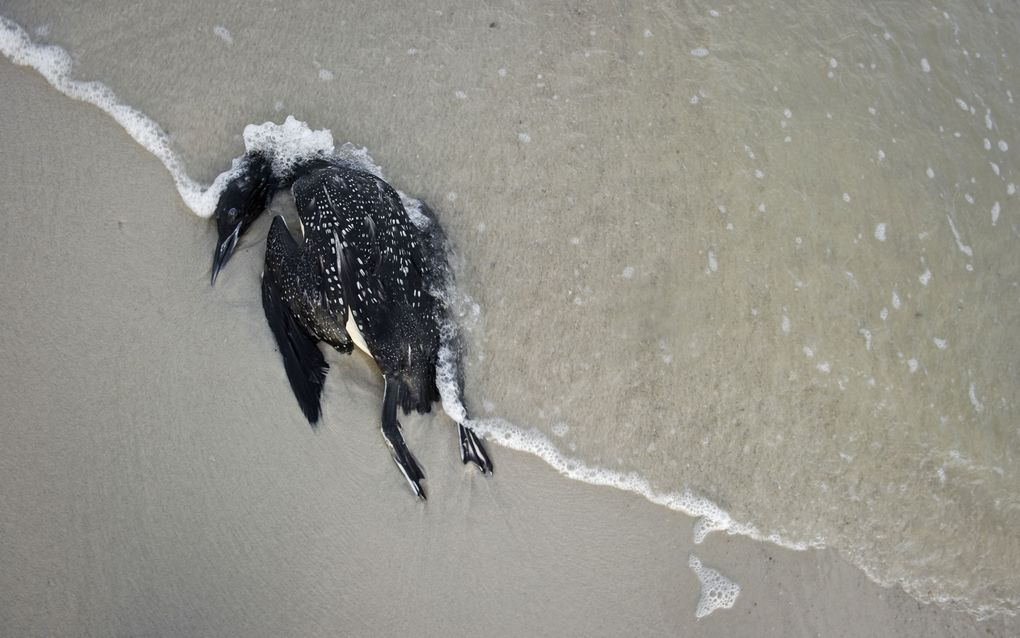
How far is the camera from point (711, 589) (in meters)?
3.12

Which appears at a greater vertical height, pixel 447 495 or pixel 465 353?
pixel 465 353

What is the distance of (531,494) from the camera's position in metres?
3.16

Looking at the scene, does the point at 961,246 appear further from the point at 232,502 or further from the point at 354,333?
the point at 232,502

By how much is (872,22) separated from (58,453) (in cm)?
453

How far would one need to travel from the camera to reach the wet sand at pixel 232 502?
2898mm

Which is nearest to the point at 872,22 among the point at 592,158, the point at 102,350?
the point at 592,158

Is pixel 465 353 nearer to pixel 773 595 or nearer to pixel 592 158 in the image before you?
pixel 592 158

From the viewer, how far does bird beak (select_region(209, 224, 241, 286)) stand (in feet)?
10.5

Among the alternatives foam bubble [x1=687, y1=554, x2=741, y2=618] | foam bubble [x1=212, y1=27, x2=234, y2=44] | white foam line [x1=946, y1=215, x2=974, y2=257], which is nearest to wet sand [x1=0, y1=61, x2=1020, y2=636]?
foam bubble [x1=687, y1=554, x2=741, y2=618]

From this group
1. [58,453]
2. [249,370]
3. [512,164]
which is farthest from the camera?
[512,164]

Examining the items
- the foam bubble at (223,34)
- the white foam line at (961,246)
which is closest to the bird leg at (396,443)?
the foam bubble at (223,34)

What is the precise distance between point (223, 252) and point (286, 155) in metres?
0.59

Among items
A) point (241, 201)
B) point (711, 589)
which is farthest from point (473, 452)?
point (241, 201)

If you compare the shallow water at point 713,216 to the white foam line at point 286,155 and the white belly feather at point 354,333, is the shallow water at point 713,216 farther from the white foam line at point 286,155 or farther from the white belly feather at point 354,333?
the white belly feather at point 354,333
